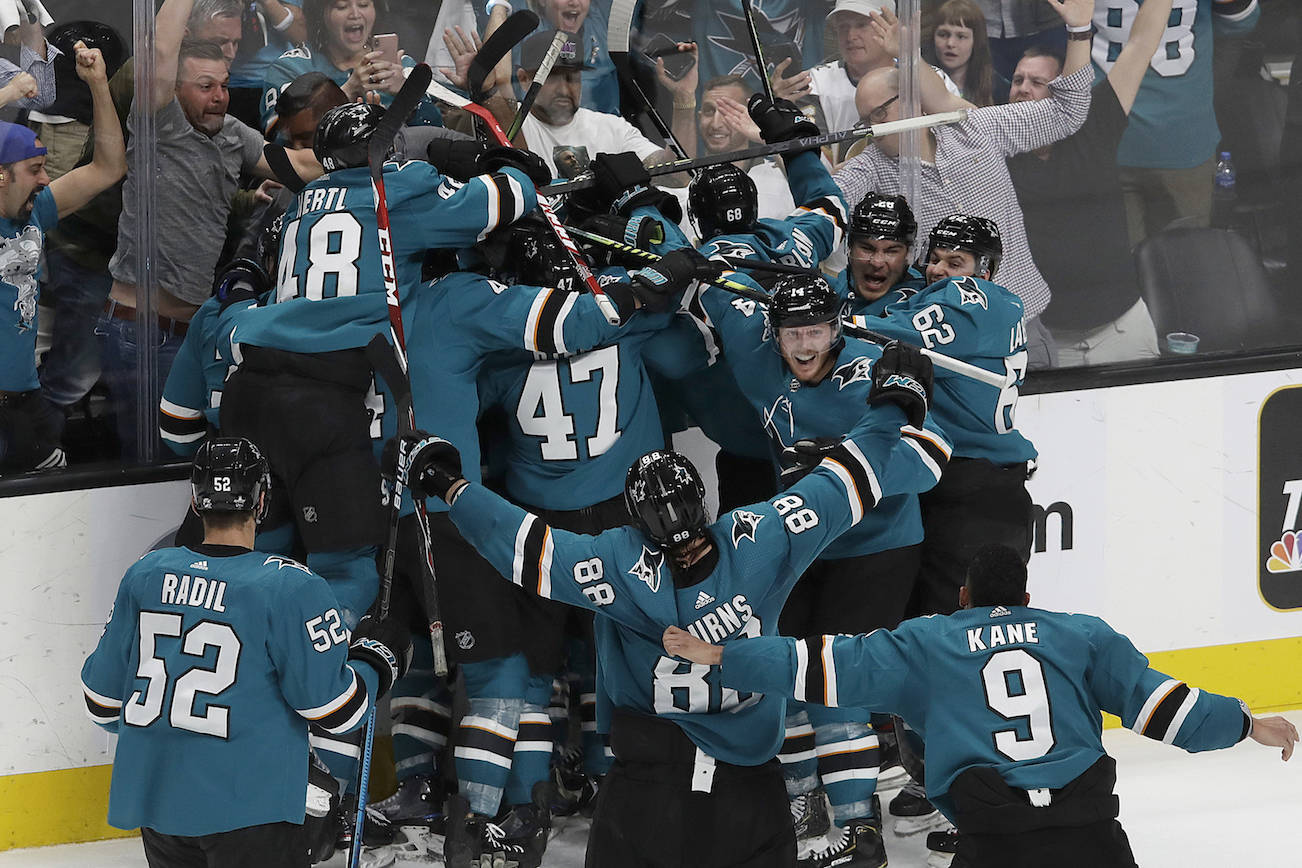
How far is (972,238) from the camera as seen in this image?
4.31 meters

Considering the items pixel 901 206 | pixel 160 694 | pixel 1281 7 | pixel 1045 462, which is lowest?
pixel 1045 462

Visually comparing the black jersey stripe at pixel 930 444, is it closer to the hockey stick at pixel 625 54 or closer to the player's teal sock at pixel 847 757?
the player's teal sock at pixel 847 757

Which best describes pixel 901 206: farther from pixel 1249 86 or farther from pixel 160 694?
pixel 160 694

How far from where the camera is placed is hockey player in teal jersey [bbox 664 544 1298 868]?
283 cm

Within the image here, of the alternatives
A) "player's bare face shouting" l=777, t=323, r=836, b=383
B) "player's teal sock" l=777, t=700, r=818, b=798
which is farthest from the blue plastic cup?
"player's teal sock" l=777, t=700, r=818, b=798

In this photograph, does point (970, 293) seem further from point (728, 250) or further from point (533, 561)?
point (533, 561)

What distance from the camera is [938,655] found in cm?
288

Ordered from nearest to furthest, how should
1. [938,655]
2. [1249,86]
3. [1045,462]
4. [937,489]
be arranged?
[938,655], [937,489], [1045,462], [1249,86]

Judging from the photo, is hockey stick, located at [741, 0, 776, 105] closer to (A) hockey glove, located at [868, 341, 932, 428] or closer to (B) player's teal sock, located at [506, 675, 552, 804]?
(A) hockey glove, located at [868, 341, 932, 428]

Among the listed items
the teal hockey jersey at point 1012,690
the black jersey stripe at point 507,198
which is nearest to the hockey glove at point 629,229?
the black jersey stripe at point 507,198

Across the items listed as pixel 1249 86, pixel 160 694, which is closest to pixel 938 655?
pixel 160 694

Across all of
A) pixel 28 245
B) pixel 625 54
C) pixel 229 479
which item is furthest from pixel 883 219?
pixel 28 245

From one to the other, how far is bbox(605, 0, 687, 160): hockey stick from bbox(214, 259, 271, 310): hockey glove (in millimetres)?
1268

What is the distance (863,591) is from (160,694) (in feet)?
5.70
